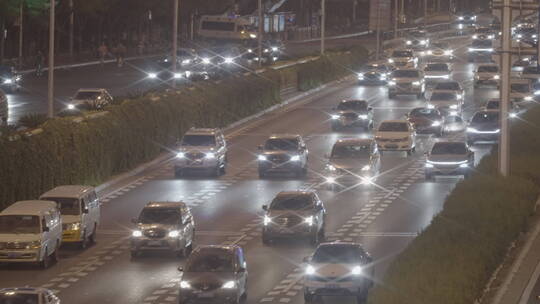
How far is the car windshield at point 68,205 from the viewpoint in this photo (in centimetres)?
4372

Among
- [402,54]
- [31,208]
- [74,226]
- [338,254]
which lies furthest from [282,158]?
[402,54]

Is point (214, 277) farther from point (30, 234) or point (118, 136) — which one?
point (118, 136)

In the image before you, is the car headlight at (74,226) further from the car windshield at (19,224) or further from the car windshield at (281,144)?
the car windshield at (281,144)

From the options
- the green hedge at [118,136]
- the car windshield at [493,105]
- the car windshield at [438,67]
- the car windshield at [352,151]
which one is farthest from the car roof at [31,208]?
the car windshield at [438,67]

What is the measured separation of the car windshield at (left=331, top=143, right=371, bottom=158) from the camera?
5762 centimetres

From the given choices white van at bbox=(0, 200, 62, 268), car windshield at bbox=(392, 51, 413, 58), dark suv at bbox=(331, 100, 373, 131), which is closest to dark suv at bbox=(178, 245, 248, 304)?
white van at bbox=(0, 200, 62, 268)

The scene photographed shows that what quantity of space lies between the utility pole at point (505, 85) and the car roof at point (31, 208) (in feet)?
51.2

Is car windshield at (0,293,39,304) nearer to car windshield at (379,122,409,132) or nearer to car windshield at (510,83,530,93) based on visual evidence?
car windshield at (379,122,409,132)

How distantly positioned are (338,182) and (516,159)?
7412 mm

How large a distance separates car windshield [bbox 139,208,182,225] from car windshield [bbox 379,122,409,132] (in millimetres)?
26146

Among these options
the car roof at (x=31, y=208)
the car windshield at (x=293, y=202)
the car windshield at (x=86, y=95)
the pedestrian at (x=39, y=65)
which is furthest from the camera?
the pedestrian at (x=39, y=65)

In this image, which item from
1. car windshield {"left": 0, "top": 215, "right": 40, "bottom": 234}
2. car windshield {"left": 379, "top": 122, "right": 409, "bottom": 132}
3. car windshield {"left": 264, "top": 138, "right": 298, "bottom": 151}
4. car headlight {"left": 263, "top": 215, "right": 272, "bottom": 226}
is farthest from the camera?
car windshield {"left": 379, "top": 122, "right": 409, "bottom": 132}

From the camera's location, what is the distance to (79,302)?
35.1 meters

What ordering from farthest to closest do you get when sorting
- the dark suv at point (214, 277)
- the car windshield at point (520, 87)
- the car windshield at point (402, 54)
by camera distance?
1. the car windshield at point (402, 54)
2. the car windshield at point (520, 87)
3. the dark suv at point (214, 277)
